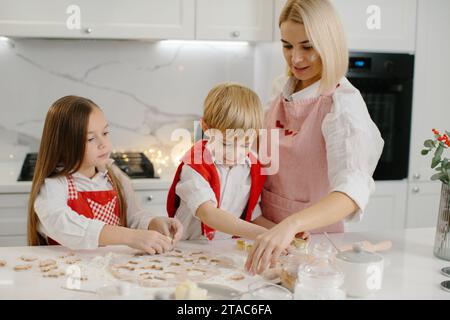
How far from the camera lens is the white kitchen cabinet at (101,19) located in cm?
246

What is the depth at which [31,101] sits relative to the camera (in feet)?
9.30

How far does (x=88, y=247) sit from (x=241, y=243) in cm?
38

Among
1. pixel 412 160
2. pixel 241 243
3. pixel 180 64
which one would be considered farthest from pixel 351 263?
pixel 180 64

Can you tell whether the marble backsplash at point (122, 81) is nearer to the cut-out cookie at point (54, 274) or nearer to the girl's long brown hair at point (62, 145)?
the girl's long brown hair at point (62, 145)

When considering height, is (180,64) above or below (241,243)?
above

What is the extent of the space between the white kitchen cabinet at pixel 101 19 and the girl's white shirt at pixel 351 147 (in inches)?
52.0

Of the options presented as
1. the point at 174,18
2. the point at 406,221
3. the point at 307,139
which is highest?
the point at 174,18

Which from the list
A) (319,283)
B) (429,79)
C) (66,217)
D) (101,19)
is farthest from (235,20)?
(319,283)

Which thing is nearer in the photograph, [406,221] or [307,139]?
[307,139]

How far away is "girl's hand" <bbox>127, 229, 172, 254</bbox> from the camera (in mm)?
1327
